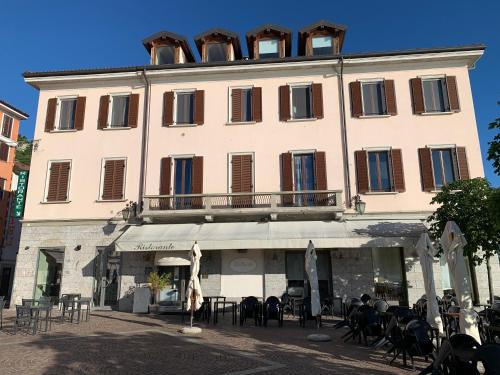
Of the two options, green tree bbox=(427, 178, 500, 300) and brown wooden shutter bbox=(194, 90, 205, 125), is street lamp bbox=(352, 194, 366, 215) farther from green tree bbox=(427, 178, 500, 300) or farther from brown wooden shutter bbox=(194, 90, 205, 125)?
brown wooden shutter bbox=(194, 90, 205, 125)

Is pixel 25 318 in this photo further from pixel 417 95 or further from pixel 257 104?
pixel 417 95

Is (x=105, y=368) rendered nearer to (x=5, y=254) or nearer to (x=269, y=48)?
(x=269, y=48)

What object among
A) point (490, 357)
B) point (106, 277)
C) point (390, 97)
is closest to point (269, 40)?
point (390, 97)

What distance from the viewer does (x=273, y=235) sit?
51.0ft

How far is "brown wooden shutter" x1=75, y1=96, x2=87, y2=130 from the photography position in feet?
64.4

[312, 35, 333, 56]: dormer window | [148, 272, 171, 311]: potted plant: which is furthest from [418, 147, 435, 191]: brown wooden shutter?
[148, 272, 171, 311]: potted plant

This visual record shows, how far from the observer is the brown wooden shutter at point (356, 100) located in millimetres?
18109

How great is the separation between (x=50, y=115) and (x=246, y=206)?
11266 millimetres

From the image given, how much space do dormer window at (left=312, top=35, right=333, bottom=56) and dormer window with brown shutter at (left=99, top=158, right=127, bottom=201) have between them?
11.1 m

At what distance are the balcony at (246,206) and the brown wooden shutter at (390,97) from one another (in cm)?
477

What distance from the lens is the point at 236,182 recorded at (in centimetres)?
1811

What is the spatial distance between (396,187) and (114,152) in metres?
13.4

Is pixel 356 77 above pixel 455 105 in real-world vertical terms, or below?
above

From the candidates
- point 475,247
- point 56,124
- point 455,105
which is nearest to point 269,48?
point 455,105
